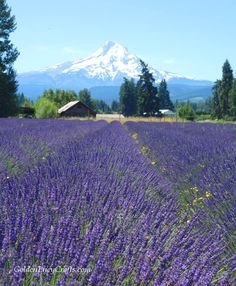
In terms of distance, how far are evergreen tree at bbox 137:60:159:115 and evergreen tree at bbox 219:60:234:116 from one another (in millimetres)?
11087

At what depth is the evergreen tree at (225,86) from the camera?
59.9 metres

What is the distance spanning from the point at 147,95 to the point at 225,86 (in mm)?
12130

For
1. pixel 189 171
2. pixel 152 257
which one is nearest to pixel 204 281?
pixel 152 257

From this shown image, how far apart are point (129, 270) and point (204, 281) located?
0.33 metres

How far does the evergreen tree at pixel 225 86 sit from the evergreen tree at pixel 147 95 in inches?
436

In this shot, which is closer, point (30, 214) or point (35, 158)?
point (30, 214)

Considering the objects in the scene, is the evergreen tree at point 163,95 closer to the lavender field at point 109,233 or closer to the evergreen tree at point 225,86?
the evergreen tree at point 225,86

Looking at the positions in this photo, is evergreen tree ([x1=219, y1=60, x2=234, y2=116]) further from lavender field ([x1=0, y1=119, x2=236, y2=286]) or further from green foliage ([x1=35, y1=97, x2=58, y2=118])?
lavender field ([x1=0, y1=119, x2=236, y2=286])

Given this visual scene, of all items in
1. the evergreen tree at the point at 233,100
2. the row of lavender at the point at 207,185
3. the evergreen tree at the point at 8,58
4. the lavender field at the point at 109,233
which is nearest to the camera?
the lavender field at the point at 109,233

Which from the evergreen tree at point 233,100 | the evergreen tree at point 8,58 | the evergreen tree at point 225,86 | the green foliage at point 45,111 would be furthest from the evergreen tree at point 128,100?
the evergreen tree at point 8,58

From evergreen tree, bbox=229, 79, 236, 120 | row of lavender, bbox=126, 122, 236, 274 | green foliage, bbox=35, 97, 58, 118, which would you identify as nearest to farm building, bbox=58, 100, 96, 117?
green foliage, bbox=35, 97, 58, 118

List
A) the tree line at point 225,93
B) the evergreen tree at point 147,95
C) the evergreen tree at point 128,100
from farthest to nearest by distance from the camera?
the evergreen tree at point 128,100, the evergreen tree at point 147,95, the tree line at point 225,93

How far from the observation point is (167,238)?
93.7 inches

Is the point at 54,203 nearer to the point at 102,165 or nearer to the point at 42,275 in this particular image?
the point at 42,275
